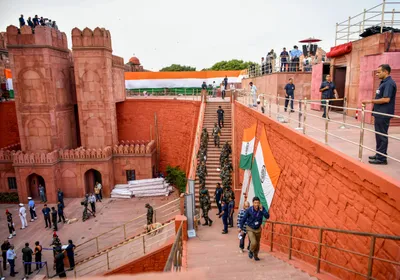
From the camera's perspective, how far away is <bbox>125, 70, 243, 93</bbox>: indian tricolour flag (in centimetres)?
3266

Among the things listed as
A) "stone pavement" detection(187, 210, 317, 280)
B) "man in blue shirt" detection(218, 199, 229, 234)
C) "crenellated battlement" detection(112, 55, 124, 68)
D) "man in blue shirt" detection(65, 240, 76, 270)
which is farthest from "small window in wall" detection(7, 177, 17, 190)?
"man in blue shirt" detection(218, 199, 229, 234)

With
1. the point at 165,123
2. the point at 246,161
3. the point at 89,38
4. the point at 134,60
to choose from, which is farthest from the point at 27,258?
the point at 134,60

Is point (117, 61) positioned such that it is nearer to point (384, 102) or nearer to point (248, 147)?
point (248, 147)

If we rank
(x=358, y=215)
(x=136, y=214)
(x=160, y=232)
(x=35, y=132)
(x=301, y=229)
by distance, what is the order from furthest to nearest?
1. (x=35, y=132)
2. (x=136, y=214)
3. (x=160, y=232)
4. (x=301, y=229)
5. (x=358, y=215)

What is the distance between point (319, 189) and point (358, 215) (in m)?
1.23

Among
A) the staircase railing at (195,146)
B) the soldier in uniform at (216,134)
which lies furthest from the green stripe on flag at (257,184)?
the soldier in uniform at (216,134)

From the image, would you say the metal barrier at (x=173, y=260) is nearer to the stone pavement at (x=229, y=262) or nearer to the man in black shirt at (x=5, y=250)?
the stone pavement at (x=229, y=262)

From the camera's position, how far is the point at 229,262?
6457 mm

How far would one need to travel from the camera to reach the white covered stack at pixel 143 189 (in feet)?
62.7

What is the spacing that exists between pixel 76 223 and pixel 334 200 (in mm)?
13803

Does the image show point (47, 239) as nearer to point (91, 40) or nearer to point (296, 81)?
point (91, 40)

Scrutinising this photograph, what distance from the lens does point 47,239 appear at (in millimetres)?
13594

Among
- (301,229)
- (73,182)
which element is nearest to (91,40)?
(73,182)

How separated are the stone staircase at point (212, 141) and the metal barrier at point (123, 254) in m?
2.56
